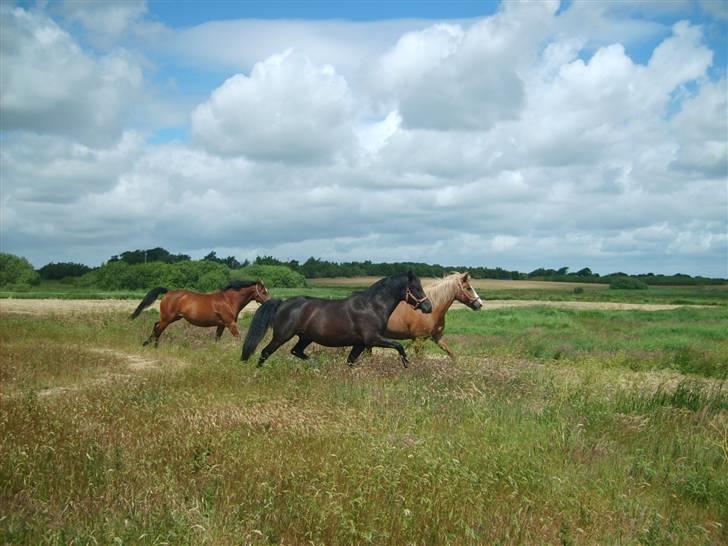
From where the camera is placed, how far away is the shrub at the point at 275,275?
2266 inches

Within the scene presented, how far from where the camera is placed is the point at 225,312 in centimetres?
2009

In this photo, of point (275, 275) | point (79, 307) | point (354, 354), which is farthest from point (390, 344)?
point (275, 275)

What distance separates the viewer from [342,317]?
1354 cm

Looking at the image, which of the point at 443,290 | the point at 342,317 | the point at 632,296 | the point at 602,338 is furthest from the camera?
the point at 632,296

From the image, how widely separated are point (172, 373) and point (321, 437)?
6046 millimetres

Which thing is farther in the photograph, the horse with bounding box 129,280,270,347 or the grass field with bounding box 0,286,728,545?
the horse with bounding box 129,280,270,347

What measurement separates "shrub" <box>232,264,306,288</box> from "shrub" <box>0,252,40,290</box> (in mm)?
33586

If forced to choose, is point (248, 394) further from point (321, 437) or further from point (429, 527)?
point (429, 527)

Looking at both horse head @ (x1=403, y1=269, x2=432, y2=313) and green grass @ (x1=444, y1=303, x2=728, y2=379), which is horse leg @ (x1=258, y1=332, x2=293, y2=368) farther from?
green grass @ (x1=444, y1=303, x2=728, y2=379)

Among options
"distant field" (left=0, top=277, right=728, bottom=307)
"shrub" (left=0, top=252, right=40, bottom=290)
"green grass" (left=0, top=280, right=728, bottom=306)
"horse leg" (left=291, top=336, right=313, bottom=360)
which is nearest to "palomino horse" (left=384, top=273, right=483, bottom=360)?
"horse leg" (left=291, top=336, right=313, bottom=360)

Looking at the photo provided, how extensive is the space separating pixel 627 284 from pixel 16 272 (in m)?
73.6

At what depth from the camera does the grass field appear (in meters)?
5.36

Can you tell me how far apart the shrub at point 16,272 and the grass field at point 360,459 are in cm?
7392

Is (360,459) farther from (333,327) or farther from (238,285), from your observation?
(238,285)
